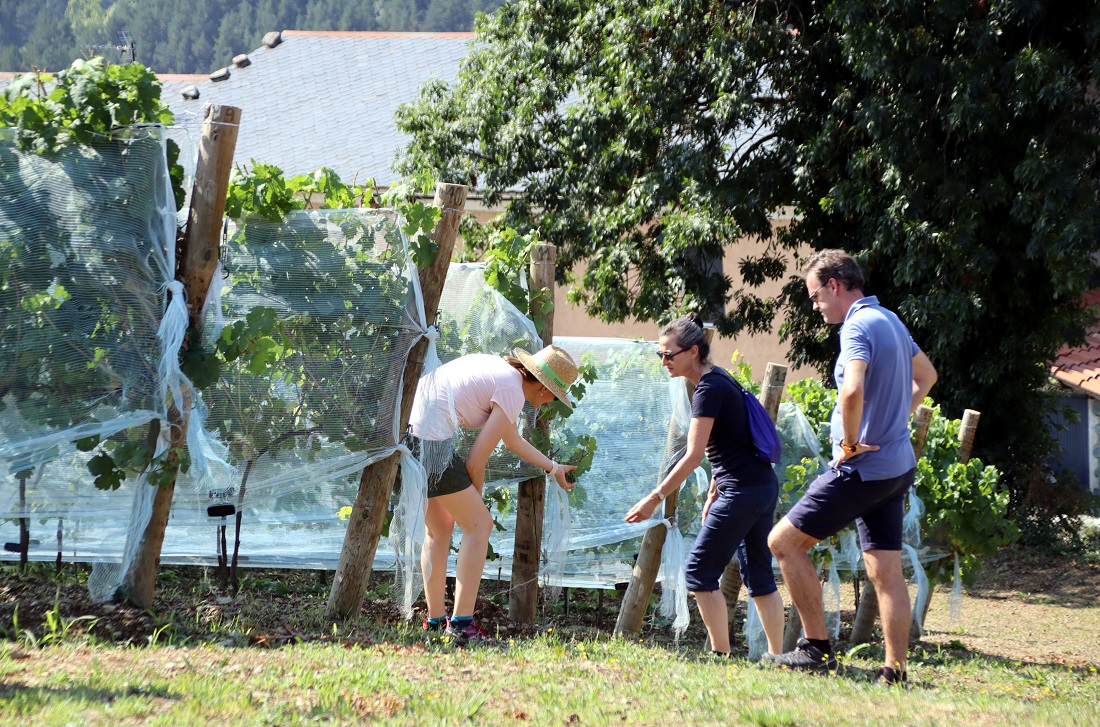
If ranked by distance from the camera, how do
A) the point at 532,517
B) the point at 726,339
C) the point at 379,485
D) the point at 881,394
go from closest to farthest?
the point at 881,394 → the point at 379,485 → the point at 532,517 → the point at 726,339

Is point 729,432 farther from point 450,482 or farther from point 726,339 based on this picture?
point 726,339

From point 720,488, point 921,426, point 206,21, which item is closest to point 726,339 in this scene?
point 921,426

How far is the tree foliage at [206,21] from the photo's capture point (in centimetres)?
6575

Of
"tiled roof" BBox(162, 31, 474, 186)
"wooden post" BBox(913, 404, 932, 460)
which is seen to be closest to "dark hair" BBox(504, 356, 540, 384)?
"wooden post" BBox(913, 404, 932, 460)

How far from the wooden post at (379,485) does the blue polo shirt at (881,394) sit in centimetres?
197

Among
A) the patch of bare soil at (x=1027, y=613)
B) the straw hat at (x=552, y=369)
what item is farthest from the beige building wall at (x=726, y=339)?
the straw hat at (x=552, y=369)

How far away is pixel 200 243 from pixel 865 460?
298 centimetres

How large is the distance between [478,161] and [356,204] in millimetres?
9080

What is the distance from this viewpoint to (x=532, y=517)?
6.21m

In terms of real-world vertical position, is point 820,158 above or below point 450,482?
above

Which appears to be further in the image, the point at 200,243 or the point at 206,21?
the point at 206,21

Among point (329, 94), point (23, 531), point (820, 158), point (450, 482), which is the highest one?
point (329, 94)

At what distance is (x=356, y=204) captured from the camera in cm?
570

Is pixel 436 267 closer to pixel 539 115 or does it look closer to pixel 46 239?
pixel 46 239
